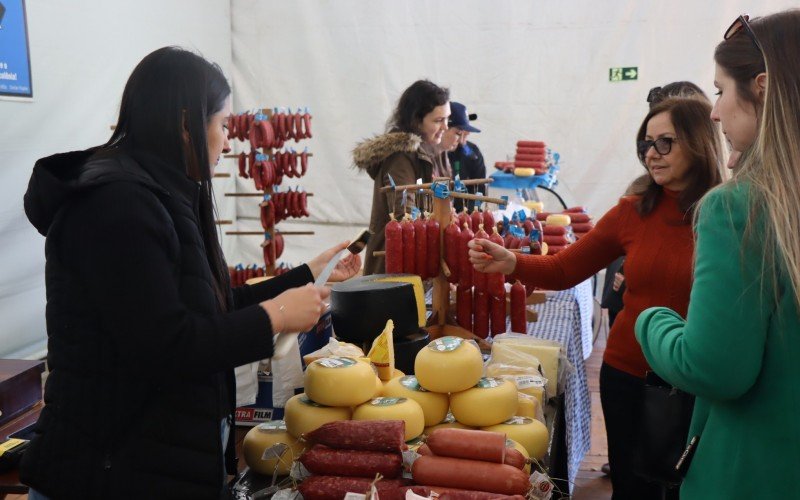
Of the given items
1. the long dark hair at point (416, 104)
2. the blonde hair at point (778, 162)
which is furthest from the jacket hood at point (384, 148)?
the blonde hair at point (778, 162)

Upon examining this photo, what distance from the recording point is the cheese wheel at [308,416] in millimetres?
1657

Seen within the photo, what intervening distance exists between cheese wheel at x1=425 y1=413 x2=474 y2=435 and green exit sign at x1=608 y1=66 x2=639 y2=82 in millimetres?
5384

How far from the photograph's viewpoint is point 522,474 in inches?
57.6

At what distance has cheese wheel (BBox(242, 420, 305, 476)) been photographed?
1.63 metres

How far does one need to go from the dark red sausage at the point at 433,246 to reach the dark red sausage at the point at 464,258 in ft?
0.30

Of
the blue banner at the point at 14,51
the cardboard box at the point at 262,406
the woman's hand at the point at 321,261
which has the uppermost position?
the blue banner at the point at 14,51

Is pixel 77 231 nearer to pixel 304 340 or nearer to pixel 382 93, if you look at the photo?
pixel 304 340

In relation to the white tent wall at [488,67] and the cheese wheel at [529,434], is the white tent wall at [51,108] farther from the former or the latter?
the cheese wheel at [529,434]

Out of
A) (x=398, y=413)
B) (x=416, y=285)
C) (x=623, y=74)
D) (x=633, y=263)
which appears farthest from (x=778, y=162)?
(x=623, y=74)

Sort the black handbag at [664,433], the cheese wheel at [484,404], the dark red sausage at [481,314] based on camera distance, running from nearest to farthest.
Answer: the cheese wheel at [484,404], the black handbag at [664,433], the dark red sausage at [481,314]

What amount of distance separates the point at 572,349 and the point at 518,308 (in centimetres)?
42

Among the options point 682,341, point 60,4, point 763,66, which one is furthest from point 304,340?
point 60,4

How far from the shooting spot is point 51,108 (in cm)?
462

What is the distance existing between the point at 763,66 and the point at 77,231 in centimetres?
123
